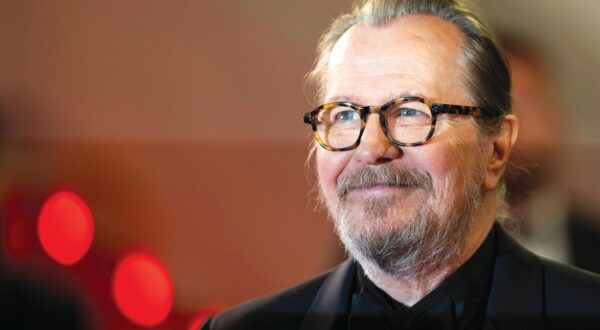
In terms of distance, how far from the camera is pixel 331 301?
108cm

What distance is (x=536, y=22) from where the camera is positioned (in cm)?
121

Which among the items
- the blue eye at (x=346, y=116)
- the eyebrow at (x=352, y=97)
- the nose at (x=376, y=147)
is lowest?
the nose at (x=376, y=147)

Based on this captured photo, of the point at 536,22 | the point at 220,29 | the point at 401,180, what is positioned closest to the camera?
the point at 401,180

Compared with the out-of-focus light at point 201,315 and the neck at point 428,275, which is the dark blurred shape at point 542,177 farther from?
the out-of-focus light at point 201,315

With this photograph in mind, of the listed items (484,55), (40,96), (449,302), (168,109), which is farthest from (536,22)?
(40,96)

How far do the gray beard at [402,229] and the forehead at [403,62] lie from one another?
121 mm

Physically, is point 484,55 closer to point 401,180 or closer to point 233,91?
point 401,180

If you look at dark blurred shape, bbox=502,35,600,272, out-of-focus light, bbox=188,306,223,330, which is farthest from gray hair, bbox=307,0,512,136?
out-of-focus light, bbox=188,306,223,330

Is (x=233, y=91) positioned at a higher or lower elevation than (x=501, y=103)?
higher

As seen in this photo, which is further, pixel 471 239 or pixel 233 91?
pixel 233 91

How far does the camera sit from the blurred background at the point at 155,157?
1310 millimetres

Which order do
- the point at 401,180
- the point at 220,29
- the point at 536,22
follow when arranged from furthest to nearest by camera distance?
the point at 220,29
the point at 536,22
the point at 401,180

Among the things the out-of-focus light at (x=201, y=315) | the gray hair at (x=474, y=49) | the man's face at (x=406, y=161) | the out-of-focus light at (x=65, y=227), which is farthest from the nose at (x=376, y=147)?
the out-of-focus light at (x=65, y=227)

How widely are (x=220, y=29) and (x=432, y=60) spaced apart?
52cm
